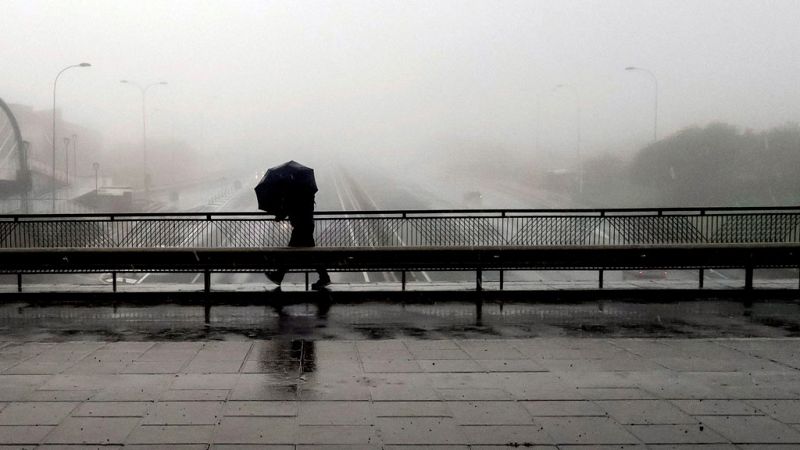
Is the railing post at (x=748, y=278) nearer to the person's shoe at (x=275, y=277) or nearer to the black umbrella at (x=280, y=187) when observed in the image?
the black umbrella at (x=280, y=187)

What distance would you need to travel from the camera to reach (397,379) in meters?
6.76

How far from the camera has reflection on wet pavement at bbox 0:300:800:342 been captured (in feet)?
→ 29.1

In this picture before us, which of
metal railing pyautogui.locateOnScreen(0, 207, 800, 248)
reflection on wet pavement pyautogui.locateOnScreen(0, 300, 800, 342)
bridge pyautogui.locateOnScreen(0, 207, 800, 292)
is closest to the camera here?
reflection on wet pavement pyautogui.locateOnScreen(0, 300, 800, 342)

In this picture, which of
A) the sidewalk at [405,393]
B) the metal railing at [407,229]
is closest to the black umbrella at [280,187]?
the metal railing at [407,229]

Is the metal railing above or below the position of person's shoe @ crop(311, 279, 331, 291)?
above

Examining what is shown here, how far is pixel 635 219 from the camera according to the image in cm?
1470

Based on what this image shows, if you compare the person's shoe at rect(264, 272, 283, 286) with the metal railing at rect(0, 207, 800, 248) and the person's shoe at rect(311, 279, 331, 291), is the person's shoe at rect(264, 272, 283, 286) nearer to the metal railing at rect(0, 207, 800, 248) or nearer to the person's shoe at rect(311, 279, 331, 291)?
the person's shoe at rect(311, 279, 331, 291)

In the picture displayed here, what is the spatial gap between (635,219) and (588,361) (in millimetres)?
7869

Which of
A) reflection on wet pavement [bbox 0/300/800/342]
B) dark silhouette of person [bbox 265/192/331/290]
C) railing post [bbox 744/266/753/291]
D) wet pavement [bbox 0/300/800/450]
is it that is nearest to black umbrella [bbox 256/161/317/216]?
dark silhouette of person [bbox 265/192/331/290]

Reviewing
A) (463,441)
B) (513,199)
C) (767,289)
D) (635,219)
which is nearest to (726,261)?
(767,289)

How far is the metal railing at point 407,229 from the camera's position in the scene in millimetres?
13508

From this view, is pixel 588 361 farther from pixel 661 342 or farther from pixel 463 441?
pixel 463 441

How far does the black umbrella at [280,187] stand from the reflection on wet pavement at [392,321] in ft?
7.43

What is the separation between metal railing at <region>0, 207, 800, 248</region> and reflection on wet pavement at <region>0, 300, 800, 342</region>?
103 inches
